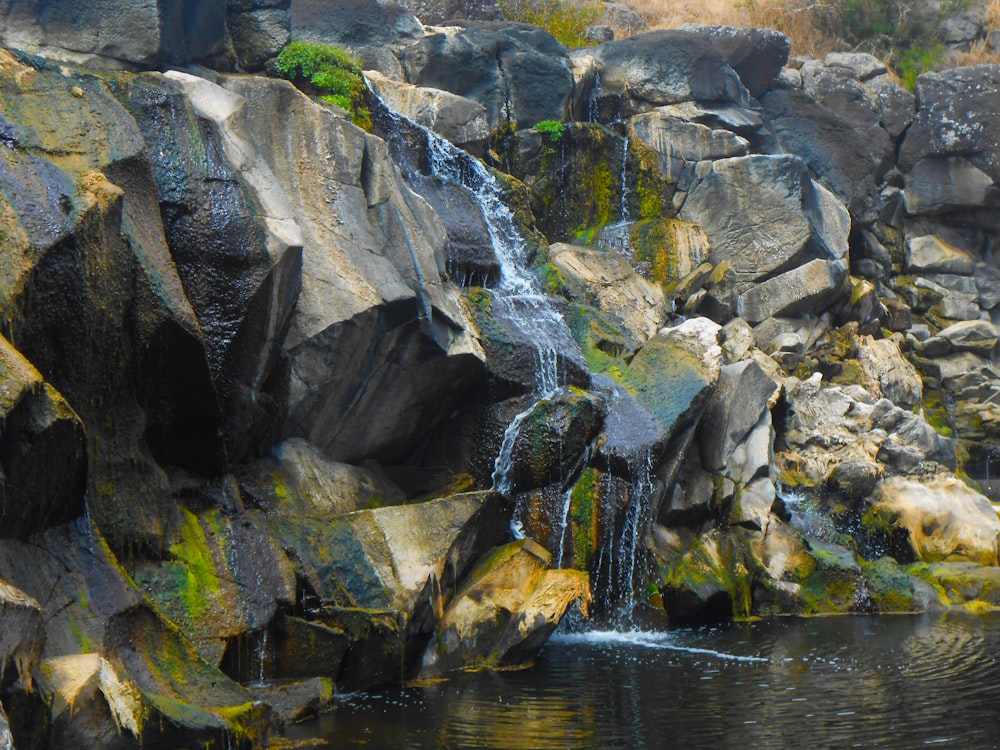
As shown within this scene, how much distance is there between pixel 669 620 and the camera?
562 inches

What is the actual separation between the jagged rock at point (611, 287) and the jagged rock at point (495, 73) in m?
3.89

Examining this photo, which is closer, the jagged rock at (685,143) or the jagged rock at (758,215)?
the jagged rock at (758,215)

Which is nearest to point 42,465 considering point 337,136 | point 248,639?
point 248,639

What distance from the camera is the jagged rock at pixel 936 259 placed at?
86.2 ft

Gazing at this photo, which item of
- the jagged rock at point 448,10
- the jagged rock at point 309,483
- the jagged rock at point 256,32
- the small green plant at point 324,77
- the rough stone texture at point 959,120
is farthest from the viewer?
the rough stone texture at point 959,120

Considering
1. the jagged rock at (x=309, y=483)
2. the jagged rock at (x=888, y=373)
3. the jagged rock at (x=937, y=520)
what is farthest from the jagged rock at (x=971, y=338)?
the jagged rock at (x=309, y=483)

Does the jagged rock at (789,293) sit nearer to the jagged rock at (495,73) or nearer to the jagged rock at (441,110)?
the jagged rock at (495,73)

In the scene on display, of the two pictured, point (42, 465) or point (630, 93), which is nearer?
point (42, 465)

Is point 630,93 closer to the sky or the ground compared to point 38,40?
closer to the sky

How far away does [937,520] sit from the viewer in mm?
16953

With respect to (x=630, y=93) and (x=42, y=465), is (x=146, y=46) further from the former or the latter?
(x=630, y=93)

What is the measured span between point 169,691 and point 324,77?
12514 millimetres

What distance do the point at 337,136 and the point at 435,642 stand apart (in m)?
6.57

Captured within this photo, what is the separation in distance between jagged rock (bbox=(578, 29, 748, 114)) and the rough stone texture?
5.45 meters
